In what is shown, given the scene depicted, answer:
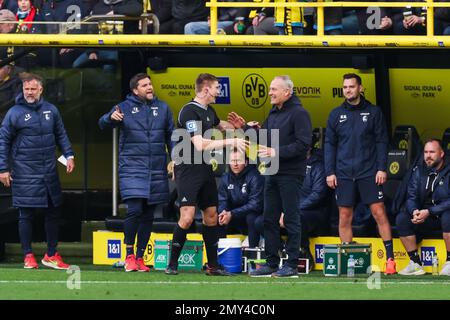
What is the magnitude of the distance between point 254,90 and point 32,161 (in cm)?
299

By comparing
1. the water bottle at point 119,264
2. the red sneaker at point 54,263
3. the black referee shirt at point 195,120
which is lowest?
the water bottle at point 119,264

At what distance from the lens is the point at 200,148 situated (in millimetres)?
12594

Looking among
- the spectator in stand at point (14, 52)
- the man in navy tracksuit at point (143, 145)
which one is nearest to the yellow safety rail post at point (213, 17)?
the man in navy tracksuit at point (143, 145)

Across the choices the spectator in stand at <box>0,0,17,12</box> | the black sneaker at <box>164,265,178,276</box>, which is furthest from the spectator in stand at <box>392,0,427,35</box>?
the spectator in stand at <box>0,0,17,12</box>

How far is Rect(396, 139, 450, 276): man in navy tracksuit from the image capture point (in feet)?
45.5

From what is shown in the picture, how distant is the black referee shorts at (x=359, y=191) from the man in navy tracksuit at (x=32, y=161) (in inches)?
104

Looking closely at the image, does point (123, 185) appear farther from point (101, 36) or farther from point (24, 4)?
point (24, 4)

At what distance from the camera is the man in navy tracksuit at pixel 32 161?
14.1 metres

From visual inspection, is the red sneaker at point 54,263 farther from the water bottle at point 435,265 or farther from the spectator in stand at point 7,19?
the water bottle at point 435,265

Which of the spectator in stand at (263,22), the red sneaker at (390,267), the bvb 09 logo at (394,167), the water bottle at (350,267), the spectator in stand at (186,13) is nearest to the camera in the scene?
the water bottle at (350,267)

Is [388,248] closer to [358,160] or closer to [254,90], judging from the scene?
[358,160]

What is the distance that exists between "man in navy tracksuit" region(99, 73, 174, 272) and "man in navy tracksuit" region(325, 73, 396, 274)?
1651mm

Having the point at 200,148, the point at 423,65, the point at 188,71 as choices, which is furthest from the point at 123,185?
the point at 423,65

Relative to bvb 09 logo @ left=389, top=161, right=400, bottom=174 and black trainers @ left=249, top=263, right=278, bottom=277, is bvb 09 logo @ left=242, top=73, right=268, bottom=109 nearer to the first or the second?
bvb 09 logo @ left=389, top=161, right=400, bottom=174
